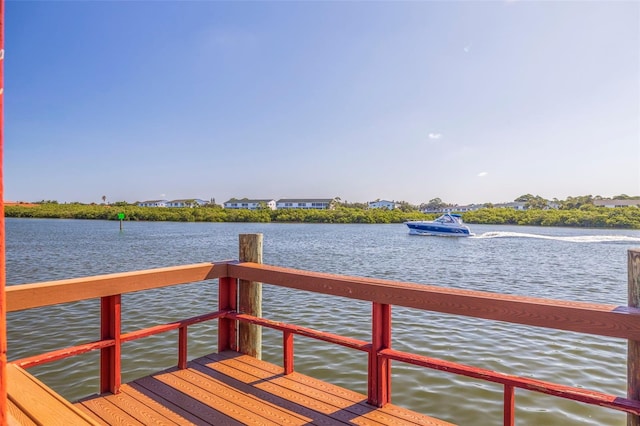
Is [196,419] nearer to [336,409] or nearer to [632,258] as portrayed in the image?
[336,409]

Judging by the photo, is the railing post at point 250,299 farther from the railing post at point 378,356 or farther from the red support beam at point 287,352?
the railing post at point 378,356

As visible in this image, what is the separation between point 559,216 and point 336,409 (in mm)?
68381

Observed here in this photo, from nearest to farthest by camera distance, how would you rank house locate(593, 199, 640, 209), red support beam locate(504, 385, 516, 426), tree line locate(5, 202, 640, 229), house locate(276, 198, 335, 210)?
red support beam locate(504, 385, 516, 426) < tree line locate(5, 202, 640, 229) < house locate(593, 199, 640, 209) < house locate(276, 198, 335, 210)

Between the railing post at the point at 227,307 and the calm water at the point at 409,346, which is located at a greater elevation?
the railing post at the point at 227,307

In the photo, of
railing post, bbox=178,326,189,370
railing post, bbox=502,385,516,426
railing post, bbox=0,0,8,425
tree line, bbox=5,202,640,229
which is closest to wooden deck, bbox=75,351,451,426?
railing post, bbox=178,326,189,370

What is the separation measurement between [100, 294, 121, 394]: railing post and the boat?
3878cm

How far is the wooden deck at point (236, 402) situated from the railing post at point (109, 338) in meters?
0.09

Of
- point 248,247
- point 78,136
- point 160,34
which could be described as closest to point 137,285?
point 248,247

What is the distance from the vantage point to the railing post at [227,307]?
3350 mm

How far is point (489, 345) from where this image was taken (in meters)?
6.75

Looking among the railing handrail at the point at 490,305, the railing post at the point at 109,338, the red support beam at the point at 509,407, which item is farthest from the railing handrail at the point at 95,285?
the red support beam at the point at 509,407

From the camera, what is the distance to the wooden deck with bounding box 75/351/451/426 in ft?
7.87

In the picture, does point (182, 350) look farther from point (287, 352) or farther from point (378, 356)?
point (378, 356)

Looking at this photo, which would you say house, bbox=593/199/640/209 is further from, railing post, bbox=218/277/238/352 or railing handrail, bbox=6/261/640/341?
railing post, bbox=218/277/238/352
